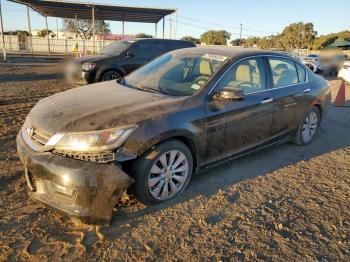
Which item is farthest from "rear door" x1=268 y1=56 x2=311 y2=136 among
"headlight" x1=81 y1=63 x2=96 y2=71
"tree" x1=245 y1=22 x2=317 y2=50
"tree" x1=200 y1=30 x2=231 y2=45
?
"tree" x1=200 y1=30 x2=231 y2=45

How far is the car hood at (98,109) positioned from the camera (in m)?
3.09

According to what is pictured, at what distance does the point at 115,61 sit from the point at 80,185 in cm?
792

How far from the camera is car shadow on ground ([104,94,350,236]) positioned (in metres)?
3.29

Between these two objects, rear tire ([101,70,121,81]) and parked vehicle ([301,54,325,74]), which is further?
parked vehicle ([301,54,325,74])

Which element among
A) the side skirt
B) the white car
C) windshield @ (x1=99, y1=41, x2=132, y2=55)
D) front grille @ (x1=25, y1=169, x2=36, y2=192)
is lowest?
the side skirt

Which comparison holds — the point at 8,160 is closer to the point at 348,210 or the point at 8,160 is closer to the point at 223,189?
the point at 223,189

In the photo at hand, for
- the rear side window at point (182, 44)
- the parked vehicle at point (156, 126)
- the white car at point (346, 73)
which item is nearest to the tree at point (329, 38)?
the white car at point (346, 73)

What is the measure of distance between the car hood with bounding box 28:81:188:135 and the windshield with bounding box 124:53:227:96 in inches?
10.2

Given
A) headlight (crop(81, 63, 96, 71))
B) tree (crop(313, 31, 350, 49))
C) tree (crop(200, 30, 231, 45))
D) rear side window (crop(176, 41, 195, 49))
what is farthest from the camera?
tree (crop(200, 30, 231, 45))

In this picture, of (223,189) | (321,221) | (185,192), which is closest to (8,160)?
(185,192)

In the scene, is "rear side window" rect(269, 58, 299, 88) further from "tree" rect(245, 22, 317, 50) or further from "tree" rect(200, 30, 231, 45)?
"tree" rect(200, 30, 231, 45)

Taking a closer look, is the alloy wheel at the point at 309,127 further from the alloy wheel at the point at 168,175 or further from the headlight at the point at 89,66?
the headlight at the point at 89,66

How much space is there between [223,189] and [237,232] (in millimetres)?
866

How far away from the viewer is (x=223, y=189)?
13.0 feet
